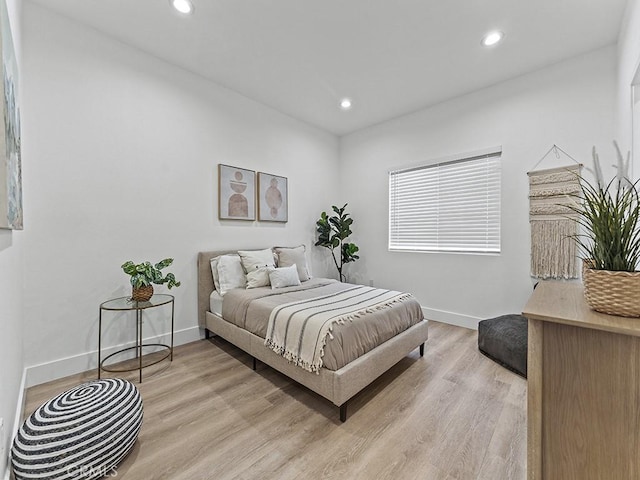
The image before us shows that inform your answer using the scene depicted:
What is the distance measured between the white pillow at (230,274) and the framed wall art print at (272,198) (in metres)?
0.81

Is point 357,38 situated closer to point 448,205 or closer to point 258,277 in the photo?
point 448,205

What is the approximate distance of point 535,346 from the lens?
1.00m

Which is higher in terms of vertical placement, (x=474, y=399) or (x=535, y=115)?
(x=535, y=115)

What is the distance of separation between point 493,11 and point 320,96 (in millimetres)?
1955

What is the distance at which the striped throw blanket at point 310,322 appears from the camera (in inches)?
72.4

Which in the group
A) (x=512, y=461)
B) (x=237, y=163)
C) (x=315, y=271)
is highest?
(x=237, y=163)

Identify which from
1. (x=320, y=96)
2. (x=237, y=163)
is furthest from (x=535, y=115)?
(x=237, y=163)

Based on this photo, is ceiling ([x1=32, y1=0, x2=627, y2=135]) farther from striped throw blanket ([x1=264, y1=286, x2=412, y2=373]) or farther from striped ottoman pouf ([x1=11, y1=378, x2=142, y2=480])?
striped ottoman pouf ([x1=11, y1=378, x2=142, y2=480])

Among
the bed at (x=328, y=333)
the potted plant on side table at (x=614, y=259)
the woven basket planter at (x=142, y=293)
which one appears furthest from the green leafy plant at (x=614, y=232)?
the woven basket planter at (x=142, y=293)

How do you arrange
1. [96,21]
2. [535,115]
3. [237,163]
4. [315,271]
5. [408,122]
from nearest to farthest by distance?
[96,21], [535,115], [237,163], [408,122], [315,271]

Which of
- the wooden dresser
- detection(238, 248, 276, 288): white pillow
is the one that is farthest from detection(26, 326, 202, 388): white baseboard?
the wooden dresser

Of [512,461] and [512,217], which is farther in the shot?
[512,217]

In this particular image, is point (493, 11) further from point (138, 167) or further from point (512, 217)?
point (138, 167)

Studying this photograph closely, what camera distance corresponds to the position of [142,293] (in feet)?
7.63
